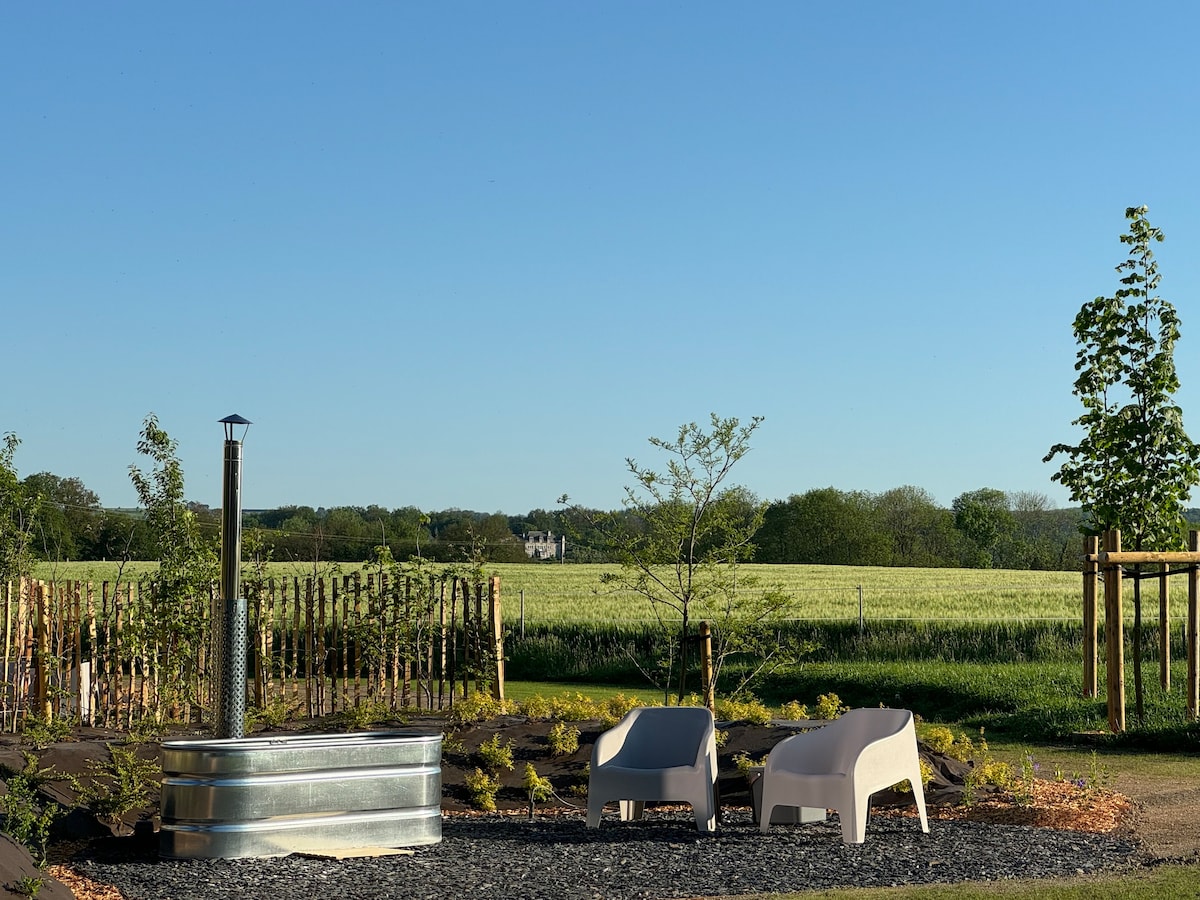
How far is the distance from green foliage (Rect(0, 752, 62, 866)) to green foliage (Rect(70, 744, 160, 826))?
0.59ft

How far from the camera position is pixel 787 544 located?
56781 millimetres

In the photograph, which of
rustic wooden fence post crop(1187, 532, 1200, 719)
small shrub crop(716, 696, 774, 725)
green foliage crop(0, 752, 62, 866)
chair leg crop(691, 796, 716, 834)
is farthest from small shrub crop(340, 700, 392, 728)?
rustic wooden fence post crop(1187, 532, 1200, 719)

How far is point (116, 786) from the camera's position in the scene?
23.9 feet

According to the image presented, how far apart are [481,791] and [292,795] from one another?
1706 millimetres

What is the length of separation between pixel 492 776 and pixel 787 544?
1947 inches

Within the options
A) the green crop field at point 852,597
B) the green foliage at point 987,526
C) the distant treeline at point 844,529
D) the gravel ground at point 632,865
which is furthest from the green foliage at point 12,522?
the green foliage at point 987,526

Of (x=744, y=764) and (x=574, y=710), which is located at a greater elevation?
(x=574, y=710)

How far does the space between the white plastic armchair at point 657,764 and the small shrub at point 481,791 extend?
0.83m

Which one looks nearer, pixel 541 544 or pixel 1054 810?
pixel 1054 810

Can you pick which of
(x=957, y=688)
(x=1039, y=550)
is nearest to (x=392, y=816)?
(x=957, y=688)

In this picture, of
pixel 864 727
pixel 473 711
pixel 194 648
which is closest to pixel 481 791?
pixel 473 711

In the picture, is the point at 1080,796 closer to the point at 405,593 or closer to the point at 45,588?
the point at 405,593

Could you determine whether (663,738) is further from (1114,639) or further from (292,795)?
(1114,639)

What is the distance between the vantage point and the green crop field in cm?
2242
